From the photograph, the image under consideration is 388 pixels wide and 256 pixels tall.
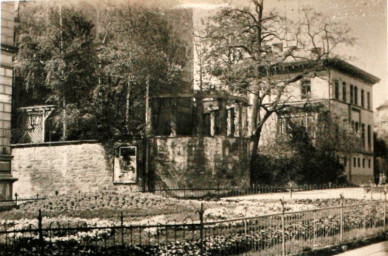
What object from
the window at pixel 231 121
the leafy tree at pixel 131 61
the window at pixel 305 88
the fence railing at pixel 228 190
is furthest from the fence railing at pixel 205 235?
the window at pixel 231 121

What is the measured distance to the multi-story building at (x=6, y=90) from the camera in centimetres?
683

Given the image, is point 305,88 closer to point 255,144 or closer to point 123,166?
point 255,144

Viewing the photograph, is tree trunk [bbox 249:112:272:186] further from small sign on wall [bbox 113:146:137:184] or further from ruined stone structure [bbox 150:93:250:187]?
small sign on wall [bbox 113:146:137:184]

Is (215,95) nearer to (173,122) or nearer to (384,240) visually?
(173,122)

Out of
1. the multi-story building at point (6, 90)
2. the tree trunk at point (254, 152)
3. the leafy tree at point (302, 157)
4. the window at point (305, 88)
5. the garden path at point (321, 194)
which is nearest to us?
the multi-story building at point (6, 90)

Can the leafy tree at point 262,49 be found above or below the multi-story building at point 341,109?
above

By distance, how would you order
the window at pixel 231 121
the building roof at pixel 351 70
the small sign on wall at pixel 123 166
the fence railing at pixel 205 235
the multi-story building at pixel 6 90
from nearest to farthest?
the fence railing at pixel 205 235 < the building roof at pixel 351 70 < the multi-story building at pixel 6 90 < the small sign on wall at pixel 123 166 < the window at pixel 231 121

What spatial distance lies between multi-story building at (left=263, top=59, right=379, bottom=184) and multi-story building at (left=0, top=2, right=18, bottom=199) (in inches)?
193

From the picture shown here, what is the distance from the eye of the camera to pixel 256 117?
9.87 meters

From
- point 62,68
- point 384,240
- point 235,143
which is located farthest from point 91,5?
point 384,240

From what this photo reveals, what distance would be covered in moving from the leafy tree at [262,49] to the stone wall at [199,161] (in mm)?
488

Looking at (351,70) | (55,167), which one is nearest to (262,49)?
(351,70)

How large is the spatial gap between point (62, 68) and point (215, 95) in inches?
139

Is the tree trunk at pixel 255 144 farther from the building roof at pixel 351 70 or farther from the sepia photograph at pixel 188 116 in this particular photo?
the building roof at pixel 351 70
